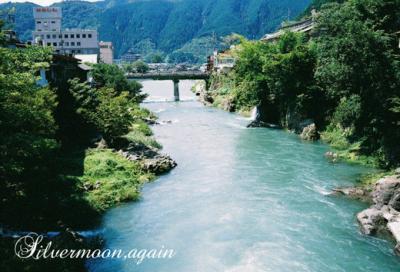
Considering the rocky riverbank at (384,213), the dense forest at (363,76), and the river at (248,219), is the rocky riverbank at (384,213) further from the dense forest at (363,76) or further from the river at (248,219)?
the dense forest at (363,76)

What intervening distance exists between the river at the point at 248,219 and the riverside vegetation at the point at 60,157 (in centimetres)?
170

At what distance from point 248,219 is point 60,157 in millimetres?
15911

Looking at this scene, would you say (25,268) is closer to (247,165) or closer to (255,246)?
(255,246)

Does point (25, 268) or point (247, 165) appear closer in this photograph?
point (25, 268)

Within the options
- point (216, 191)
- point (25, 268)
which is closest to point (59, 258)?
point (25, 268)

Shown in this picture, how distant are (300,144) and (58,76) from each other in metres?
25.2

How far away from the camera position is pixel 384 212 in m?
20.4

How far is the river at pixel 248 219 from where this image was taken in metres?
17.5

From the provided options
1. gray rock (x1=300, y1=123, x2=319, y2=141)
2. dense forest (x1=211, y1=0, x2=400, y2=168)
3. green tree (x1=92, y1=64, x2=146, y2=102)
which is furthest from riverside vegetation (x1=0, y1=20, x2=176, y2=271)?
green tree (x1=92, y1=64, x2=146, y2=102)

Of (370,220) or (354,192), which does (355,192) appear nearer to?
(354,192)

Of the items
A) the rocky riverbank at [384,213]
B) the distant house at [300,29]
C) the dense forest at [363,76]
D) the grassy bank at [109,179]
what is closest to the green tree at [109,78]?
the distant house at [300,29]

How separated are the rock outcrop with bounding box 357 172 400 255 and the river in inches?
23.1

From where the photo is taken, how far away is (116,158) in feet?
104

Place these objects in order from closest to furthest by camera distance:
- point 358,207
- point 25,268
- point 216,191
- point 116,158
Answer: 1. point 25,268
2. point 358,207
3. point 216,191
4. point 116,158
